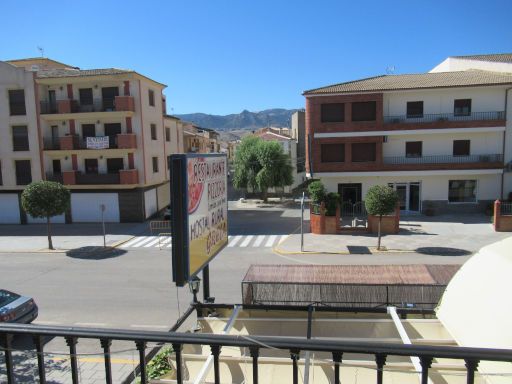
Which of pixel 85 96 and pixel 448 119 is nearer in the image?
pixel 448 119

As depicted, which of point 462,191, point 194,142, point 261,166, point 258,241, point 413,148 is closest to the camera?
point 258,241

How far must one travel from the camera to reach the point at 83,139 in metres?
29.7

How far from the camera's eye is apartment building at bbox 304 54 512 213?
2888 centimetres

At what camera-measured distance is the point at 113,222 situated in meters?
30.3

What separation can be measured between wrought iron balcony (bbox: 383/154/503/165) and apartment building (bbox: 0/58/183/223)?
58.9 ft

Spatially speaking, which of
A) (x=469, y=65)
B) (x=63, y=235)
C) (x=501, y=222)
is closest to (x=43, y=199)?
(x=63, y=235)

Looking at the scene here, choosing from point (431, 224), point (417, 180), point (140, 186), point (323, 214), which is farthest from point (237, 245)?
point (417, 180)

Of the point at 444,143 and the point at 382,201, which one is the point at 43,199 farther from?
the point at 444,143

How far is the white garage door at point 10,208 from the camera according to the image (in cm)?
3081

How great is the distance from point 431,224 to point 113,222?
21.9 m

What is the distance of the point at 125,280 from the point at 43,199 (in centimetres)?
828

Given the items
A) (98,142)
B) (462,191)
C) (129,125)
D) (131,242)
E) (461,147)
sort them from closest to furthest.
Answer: (131,242) < (98,142) < (129,125) < (461,147) < (462,191)

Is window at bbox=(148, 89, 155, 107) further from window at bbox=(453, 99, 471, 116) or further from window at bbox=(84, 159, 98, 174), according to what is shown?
window at bbox=(453, 99, 471, 116)

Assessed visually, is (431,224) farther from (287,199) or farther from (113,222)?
(113,222)
